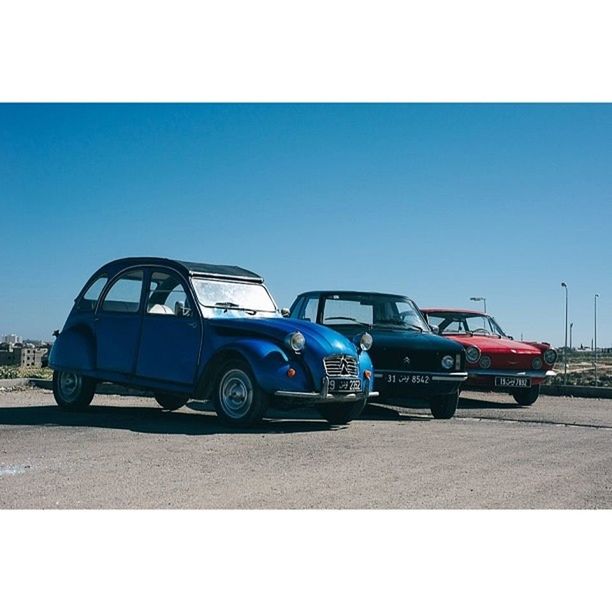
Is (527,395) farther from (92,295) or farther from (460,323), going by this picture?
(92,295)

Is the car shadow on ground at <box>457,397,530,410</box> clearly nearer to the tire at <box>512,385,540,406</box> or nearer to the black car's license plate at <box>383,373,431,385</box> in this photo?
the tire at <box>512,385,540,406</box>

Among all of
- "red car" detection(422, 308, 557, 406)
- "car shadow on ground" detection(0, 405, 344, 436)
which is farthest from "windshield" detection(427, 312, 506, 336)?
"car shadow on ground" detection(0, 405, 344, 436)

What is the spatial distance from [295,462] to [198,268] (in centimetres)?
398

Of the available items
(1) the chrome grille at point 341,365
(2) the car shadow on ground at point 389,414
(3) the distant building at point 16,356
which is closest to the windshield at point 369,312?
(2) the car shadow on ground at point 389,414

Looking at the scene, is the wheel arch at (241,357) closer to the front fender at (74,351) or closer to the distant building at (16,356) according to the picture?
the front fender at (74,351)

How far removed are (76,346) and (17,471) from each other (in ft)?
15.4

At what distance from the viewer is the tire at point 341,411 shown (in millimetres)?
10234

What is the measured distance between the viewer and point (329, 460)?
734cm

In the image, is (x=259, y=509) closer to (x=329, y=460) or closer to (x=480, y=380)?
(x=329, y=460)

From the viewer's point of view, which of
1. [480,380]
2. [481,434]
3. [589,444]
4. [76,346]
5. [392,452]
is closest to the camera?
[392,452]

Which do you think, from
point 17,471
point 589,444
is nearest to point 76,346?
point 17,471

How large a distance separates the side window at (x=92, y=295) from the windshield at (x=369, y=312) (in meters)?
2.97

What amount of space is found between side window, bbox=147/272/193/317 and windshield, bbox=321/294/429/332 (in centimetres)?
248

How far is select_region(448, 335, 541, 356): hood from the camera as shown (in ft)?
46.1
